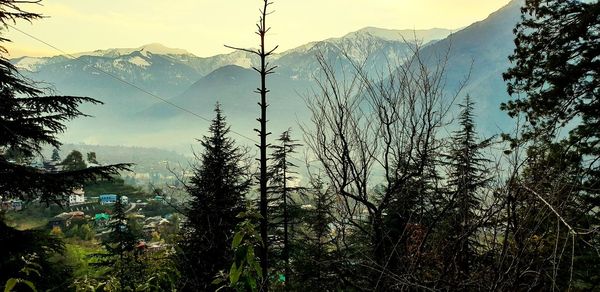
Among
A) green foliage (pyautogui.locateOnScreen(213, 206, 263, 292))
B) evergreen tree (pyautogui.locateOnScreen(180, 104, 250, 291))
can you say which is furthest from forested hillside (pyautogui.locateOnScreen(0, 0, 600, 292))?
evergreen tree (pyautogui.locateOnScreen(180, 104, 250, 291))

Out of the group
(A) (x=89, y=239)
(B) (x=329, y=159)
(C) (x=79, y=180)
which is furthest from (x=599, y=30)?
(A) (x=89, y=239)

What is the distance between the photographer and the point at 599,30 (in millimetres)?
9031

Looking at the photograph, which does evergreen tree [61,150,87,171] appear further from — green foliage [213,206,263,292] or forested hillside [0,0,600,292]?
green foliage [213,206,263,292]

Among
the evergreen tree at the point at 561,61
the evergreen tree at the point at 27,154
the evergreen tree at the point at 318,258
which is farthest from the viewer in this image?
the evergreen tree at the point at 561,61

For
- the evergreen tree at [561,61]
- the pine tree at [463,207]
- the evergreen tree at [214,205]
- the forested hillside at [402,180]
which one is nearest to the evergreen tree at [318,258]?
the forested hillside at [402,180]

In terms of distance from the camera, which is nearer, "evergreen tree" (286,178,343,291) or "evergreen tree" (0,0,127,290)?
"evergreen tree" (286,178,343,291)

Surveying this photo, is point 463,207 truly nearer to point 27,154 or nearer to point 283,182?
point 27,154

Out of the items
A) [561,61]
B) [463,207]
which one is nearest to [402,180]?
[463,207]

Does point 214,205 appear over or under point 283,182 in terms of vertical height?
under

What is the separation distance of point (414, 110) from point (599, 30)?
6.73 metres

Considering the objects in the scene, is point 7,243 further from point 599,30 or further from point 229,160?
point 599,30

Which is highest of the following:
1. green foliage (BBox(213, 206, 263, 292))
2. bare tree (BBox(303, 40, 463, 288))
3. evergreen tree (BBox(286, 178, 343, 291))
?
bare tree (BBox(303, 40, 463, 288))

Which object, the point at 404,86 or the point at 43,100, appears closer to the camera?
the point at 404,86

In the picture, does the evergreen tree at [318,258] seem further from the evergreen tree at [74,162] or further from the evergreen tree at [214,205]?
the evergreen tree at [74,162]
